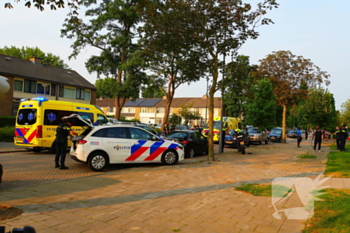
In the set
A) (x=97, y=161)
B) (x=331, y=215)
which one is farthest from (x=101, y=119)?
(x=331, y=215)

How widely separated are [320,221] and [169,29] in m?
10.1

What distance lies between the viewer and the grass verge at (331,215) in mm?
4590

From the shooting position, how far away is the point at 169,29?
42.1 feet

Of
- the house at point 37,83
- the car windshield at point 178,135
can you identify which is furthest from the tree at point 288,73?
the house at point 37,83

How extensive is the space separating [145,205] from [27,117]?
10.4 meters

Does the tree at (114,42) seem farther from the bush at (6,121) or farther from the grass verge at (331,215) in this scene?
the grass verge at (331,215)

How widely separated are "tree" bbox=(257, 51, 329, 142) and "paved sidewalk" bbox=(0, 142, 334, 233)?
22.8 meters

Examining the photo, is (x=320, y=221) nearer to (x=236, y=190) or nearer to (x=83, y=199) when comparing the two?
(x=236, y=190)

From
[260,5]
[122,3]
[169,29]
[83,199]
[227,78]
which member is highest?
[122,3]

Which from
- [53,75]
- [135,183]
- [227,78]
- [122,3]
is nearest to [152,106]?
[53,75]

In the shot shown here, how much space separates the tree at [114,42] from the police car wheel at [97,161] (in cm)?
2062

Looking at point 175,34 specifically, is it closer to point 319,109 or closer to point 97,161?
point 97,161

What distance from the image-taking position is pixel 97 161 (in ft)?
32.7

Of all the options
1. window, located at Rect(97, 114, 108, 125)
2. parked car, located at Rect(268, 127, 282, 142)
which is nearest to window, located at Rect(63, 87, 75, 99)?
window, located at Rect(97, 114, 108, 125)
